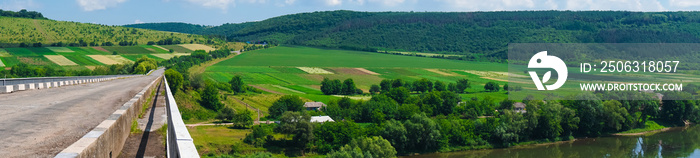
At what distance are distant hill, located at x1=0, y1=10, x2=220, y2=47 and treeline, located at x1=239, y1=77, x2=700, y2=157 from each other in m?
68.1

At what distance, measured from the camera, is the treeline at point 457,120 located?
46.7 m

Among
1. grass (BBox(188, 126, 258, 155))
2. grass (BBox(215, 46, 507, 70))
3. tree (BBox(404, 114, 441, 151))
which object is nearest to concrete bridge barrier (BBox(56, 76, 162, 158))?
grass (BBox(188, 126, 258, 155))

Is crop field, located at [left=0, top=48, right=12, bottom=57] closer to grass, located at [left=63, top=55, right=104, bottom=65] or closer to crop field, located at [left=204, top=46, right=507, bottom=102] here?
grass, located at [left=63, top=55, right=104, bottom=65]

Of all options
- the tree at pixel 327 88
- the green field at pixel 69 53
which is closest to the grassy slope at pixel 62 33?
the green field at pixel 69 53

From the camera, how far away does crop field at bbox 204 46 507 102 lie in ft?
266

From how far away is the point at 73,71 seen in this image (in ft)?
243

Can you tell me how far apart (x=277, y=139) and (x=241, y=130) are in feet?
14.2

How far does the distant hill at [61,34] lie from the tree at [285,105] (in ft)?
208

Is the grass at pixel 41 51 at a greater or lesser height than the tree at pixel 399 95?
greater

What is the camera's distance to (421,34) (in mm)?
186000

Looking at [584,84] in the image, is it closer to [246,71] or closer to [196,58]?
[246,71]

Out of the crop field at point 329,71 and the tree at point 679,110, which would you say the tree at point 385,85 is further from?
the tree at point 679,110

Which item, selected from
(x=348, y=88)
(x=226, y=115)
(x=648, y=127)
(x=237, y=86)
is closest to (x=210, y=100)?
(x=226, y=115)

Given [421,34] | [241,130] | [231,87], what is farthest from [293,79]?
[421,34]
